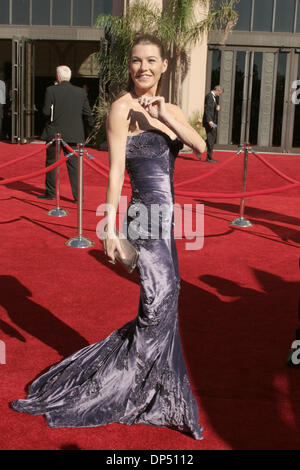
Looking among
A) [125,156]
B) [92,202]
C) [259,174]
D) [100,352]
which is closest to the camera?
[125,156]

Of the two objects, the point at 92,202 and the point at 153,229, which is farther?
the point at 92,202

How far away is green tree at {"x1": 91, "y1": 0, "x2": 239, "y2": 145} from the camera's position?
1480cm

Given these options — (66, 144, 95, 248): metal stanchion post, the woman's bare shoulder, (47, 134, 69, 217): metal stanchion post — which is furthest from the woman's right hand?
(47, 134, 69, 217): metal stanchion post

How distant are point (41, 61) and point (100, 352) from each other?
19482 mm

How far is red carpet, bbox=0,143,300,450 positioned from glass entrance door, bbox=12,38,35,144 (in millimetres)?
8298

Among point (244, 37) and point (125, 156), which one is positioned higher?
point (244, 37)

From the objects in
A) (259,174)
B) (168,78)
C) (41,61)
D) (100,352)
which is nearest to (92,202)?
(259,174)

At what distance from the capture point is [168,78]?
51.3ft

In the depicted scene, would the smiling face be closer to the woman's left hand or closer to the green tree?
the woman's left hand

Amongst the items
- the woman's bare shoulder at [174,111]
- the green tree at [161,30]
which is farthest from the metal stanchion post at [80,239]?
the green tree at [161,30]

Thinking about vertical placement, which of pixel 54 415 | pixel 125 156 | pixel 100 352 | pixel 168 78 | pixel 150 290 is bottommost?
pixel 54 415

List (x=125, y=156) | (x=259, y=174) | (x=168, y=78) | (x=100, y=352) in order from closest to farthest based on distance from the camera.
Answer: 1. (x=125, y=156)
2. (x=100, y=352)
3. (x=259, y=174)
4. (x=168, y=78)

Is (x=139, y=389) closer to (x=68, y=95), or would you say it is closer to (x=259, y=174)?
(x=68, y=95)

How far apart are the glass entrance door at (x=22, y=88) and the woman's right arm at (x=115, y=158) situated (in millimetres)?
13903
